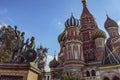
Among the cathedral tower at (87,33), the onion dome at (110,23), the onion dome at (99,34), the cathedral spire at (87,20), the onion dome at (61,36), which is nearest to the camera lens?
the onion dome at (99,34)

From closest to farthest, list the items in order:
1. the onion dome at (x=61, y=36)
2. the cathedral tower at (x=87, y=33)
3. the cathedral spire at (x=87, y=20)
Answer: the cathedral tower at (x=87, y=33) < the cathedral spire at (x=87, y=20) < the onion dome at (x=61, y=36)

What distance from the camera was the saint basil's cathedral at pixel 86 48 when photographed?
31.1 m

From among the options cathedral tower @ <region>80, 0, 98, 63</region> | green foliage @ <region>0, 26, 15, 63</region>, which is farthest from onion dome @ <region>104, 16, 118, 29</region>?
green foliage @ <region>0, 26, 15, 63</region>

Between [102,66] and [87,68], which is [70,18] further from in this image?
[102,66]

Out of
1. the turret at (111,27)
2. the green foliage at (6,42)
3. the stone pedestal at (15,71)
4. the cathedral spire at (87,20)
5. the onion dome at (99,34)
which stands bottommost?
the stone pedestal at (15,71)

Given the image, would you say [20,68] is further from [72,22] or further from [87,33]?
[87,33]

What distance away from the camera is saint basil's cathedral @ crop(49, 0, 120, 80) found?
102 ft

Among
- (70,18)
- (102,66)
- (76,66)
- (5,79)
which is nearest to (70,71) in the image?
(76,66)

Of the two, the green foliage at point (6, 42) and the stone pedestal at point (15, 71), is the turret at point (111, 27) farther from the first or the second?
the stone pedestal at point (15, 71)

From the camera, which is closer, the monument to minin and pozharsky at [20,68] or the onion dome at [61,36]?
the monument to minin and pozharsky at [20,68]

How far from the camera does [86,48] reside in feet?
128

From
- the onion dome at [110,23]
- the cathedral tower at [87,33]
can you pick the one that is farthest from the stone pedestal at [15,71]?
the onion dome at [110,23]

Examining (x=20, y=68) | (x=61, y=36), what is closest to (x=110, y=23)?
(x=61, y=36)

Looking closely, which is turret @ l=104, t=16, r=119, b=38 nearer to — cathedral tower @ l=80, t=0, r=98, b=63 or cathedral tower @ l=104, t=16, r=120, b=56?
cathedral tower @ l=104, t=16, r=120, b=56
